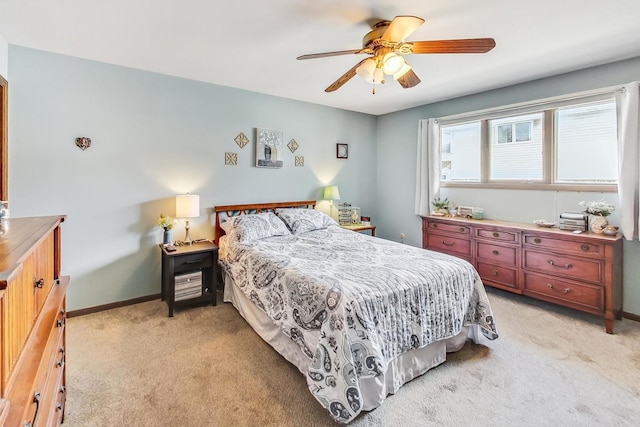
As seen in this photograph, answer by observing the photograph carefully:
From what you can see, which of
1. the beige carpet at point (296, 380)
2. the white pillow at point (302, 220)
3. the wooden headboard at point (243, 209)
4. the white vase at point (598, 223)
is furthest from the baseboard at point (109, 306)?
the white vase at point (598, 223)

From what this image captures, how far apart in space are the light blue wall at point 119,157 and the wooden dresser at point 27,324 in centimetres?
185

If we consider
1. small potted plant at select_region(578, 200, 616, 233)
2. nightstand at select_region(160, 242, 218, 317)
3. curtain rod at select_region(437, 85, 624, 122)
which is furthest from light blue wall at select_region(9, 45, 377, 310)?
small potted plant at select_region(578, 200, 616, 233)

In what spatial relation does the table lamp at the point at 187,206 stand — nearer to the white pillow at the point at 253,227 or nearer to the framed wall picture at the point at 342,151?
the white pillow at the point at 253,227

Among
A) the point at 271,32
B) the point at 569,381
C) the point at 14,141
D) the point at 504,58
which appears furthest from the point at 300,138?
the point at 569,381

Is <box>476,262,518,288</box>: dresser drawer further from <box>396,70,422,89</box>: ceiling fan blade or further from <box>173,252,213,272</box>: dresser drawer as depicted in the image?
<box>173,252,213,272</box>: dresser drawer

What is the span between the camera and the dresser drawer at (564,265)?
2.85 meters

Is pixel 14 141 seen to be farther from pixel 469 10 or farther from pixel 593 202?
pixel 593 202

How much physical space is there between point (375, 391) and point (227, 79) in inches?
132

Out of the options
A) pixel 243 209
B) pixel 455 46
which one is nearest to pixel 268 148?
pixel 243 209

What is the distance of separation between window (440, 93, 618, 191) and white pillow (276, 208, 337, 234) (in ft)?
6.45

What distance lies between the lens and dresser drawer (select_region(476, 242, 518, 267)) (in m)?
3.40

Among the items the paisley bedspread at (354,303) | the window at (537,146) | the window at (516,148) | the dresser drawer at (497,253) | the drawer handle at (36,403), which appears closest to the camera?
the drawer handle at (36,403)

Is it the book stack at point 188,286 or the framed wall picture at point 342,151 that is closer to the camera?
the book stack at point 188,286

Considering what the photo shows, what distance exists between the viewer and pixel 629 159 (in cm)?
284
